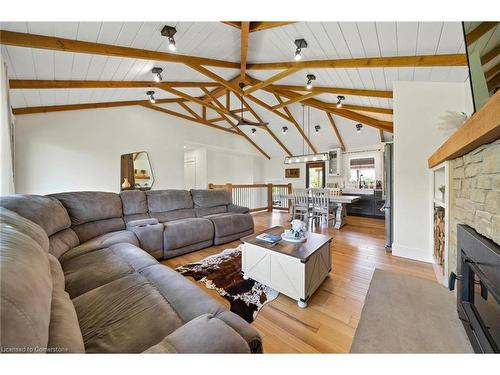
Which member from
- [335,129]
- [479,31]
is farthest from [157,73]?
[335,129]

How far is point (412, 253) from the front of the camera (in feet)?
8.96

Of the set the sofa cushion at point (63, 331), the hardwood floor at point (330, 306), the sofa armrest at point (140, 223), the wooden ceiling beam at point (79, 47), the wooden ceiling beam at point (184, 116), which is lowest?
the hardwood floor at point (330, 306)

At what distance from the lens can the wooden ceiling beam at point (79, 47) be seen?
68.0 inches

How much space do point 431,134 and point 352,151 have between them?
3794 mm

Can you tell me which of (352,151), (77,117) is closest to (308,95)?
(352,151)

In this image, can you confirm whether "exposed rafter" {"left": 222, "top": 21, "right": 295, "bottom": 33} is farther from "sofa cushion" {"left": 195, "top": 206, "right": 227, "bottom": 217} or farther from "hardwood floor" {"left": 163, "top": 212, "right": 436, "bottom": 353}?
"hardwood floor" {"left": 163, "top": 212, "right": 436, "bottom": 353}

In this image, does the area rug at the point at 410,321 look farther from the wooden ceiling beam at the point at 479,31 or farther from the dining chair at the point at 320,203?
the dining chair at the point at 320,203

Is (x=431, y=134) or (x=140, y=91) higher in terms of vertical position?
(x=140, y=91)

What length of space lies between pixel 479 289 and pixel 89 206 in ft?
12.3

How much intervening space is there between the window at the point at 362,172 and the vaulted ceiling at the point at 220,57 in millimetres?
2249

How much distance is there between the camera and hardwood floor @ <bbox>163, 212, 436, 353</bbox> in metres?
1.33

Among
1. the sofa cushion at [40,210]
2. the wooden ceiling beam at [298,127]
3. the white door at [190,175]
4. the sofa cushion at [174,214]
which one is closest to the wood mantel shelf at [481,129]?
the sofa cushion at [40,210]
